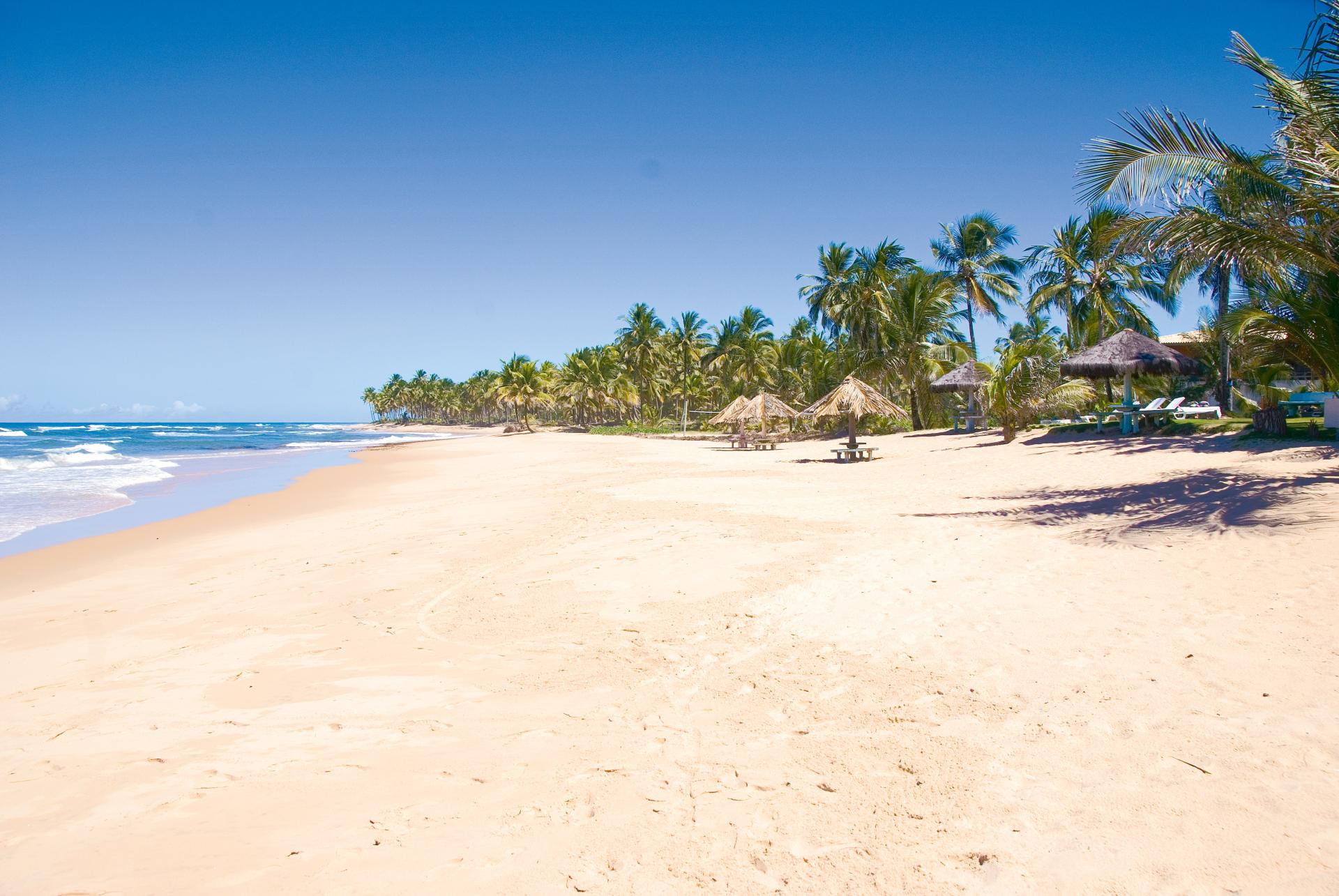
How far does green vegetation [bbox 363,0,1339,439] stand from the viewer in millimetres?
8172

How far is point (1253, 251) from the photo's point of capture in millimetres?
8656

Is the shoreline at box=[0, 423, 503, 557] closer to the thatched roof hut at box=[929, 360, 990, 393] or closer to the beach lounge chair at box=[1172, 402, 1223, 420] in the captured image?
the thatched roof hut at box=[929, 360, 990, 393]

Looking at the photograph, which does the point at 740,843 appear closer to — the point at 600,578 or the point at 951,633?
the point at 951,633

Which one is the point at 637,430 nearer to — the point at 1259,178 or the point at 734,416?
the point at 734,416

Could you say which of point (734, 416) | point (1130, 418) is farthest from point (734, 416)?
point (1130, 418)

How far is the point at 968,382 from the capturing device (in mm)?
24438

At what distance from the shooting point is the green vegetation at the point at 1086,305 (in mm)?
8172

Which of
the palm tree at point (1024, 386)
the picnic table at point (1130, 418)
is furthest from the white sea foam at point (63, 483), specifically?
the picnic table at point (1130, 418)

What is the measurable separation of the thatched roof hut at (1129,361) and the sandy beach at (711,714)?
11395mm

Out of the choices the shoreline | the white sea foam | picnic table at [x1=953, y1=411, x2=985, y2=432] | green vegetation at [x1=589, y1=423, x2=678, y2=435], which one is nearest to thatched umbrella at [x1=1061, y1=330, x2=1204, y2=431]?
picnic table at [x1=953, y1=411, x2=985, y2=432]

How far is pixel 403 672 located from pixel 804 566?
3.80 m

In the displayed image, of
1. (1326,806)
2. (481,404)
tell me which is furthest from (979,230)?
(481,404)

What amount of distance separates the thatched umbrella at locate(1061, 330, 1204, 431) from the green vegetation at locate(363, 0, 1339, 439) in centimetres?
103

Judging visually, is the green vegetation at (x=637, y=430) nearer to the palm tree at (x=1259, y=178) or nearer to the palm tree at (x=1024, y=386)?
the palm tree at (x=1024, y=386)
